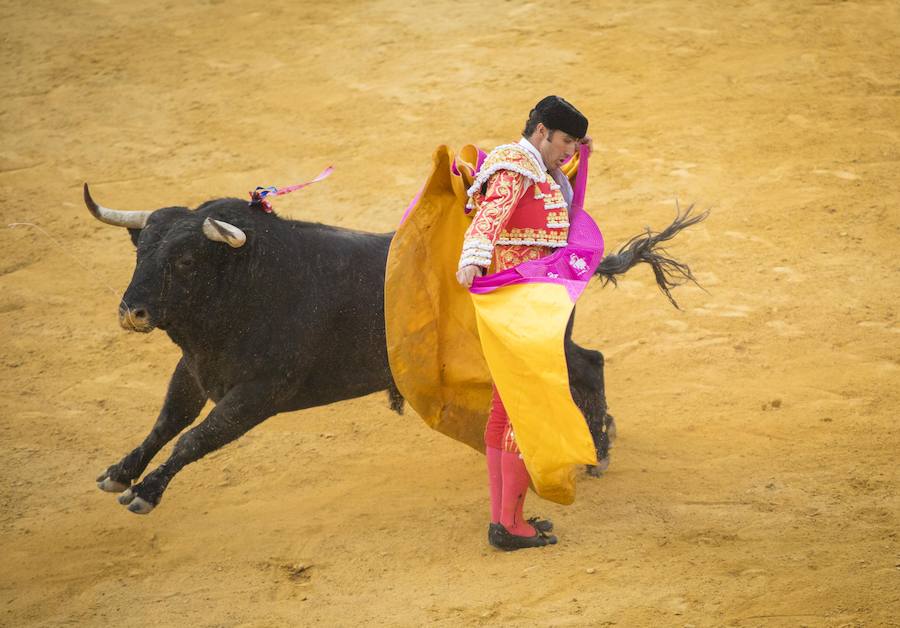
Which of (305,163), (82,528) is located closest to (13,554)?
(82,528)

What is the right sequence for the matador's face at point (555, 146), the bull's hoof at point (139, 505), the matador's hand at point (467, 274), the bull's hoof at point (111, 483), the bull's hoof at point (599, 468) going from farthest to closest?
1. the bull's hoof at point (599, 468)
2. the bull's hoof at point (111, 483)
3. the bull's hoof at point (139, 505)
4. the matador's face at point (555, 146)
5. the matador's hand at point (467, 274)

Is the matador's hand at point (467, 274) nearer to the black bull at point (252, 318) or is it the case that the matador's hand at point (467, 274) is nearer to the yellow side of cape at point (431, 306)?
the yellow side of cape at point (431, 306)

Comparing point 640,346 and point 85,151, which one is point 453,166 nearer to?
point 640,346

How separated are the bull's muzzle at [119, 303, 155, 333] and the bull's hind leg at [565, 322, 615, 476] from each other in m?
1.77

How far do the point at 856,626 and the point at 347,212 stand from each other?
531 centimetres

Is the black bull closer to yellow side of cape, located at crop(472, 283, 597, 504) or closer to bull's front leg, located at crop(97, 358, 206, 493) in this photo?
bull's front leg, located at crop(97, 358, 206, 493)

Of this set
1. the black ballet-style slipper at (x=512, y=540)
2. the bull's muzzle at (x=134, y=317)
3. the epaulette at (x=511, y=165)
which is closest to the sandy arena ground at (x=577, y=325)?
the black ballet-style slipper at (x=512, y=540)

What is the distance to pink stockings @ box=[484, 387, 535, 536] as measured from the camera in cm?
432

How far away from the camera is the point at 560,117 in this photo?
4.05 meters

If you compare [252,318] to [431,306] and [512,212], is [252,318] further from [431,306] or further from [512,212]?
[512,212]

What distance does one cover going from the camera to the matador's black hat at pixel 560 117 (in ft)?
13.3

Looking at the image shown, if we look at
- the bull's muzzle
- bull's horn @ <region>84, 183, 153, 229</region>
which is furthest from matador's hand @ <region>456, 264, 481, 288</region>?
bull's horn @ <region>84, 183, 153, 229</region>

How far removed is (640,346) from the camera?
635 cm

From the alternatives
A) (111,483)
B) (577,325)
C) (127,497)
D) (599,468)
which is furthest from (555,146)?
(577,325)
